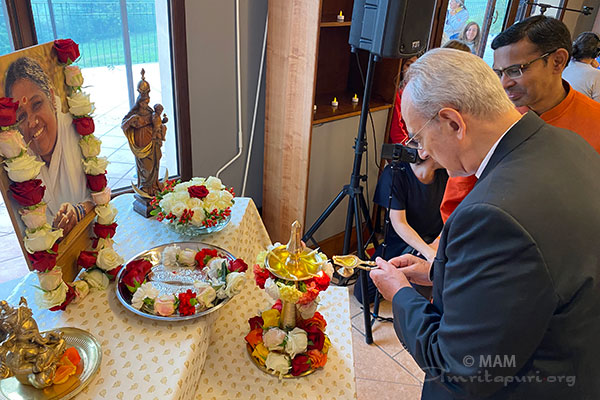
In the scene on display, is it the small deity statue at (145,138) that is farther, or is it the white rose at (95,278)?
the small deity statue at (145,138)

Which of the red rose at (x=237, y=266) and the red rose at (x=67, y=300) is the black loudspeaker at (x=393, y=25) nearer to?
the red rose at (x=237, y=266)

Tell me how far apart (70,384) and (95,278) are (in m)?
0.38

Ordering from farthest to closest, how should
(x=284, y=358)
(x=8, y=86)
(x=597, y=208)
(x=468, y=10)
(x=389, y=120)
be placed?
(x=468, y=10), (x=389, y=120), (x=284, y=358), (x=8, y=86), (x=597, y=208)

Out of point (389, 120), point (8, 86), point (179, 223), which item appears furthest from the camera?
point (389, 120)

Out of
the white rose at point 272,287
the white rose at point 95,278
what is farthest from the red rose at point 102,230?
the white rose at point 272,287

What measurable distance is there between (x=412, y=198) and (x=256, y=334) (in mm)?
1260

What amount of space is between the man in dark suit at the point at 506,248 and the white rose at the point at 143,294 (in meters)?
0.69

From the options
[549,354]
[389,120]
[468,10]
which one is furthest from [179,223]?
[468,10]

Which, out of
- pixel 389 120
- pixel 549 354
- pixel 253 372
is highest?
pixel 549 354

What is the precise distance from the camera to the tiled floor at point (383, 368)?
6.58ft

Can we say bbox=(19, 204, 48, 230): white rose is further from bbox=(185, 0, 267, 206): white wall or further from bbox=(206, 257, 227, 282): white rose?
bbox=(185, 0, 267, 206): white wall

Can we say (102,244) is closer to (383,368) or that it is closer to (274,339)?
(274,339)

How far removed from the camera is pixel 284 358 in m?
1.17

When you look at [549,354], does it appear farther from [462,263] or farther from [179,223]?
[179,223]
